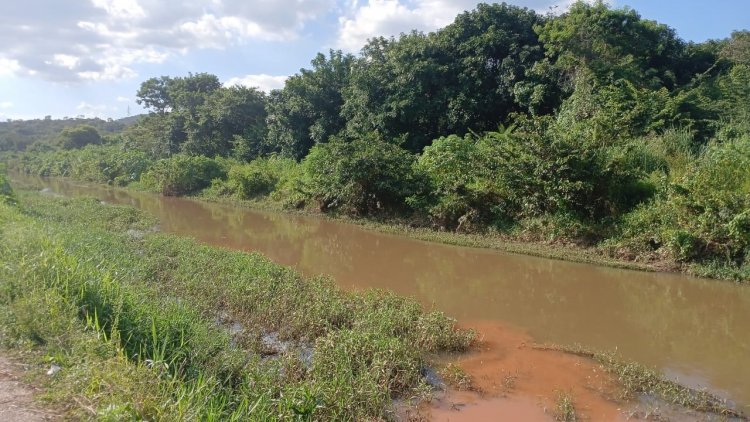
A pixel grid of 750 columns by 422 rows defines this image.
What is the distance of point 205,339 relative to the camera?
5113 millimetres

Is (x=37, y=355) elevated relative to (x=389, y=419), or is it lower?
elevated

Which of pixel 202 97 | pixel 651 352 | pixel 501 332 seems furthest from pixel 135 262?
pixel 202 97

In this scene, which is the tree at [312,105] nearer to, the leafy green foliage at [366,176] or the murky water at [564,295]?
the leafy green foliage at [366,176]

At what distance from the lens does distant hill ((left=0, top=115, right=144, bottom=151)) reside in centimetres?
7382

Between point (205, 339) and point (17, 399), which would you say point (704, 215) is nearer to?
point (205, 339)

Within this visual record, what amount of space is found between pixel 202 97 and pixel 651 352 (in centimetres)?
3274

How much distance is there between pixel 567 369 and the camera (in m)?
6.05

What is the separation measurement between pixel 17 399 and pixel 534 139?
11.5 metres

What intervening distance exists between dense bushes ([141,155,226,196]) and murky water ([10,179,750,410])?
42.1 ft

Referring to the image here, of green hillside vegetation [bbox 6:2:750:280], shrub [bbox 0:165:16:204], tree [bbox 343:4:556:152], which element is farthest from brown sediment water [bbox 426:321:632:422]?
shrub [bbox 0:165:16:204]

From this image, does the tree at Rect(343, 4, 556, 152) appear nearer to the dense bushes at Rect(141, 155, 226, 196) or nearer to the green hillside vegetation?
the green hillside vegetation

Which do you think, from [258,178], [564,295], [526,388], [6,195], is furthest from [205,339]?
[258,178]

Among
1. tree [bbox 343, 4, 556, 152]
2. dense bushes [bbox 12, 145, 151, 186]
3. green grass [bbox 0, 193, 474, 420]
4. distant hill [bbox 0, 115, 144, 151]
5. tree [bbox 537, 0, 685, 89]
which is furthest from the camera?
distant hill [bbox 0, 115, 144, 151]

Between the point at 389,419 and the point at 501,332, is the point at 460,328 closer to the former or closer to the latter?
the point at 501,332
